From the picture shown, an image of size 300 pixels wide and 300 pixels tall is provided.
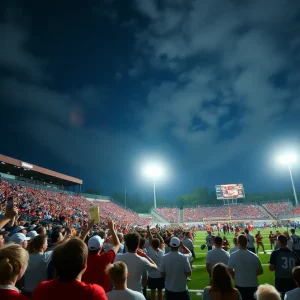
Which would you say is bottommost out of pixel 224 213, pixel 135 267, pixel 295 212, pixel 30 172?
pixel 135 267

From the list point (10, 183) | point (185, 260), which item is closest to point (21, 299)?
point (185, 260)

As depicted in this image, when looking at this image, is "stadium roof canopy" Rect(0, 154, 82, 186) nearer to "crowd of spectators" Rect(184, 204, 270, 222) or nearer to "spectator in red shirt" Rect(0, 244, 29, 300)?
"spectator in red shirt" Rect(0, 244, 29, 300)

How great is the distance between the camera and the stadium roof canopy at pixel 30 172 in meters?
36.1

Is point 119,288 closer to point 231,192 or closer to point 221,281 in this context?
point 221,281

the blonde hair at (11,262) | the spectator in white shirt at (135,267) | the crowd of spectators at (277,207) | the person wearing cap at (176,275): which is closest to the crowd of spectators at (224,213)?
the crowd of spectators at (277,207)

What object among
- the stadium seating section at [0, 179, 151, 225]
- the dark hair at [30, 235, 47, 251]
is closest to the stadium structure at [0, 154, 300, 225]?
the stadium seating section at [0, 179, 151, 225]

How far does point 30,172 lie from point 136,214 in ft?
106

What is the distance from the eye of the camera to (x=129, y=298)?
3.15 meters

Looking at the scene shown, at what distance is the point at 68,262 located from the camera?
7.52ft

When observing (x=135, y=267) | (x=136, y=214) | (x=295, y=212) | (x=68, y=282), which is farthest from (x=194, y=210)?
(x=68, y=282)

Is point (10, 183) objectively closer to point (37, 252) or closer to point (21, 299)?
point (37, 252)

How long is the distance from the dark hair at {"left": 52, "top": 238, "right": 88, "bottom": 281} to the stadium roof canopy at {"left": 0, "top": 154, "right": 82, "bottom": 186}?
121ft

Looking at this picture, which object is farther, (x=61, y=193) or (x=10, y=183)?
(x=61, y=193)

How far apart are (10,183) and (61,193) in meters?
12.2
